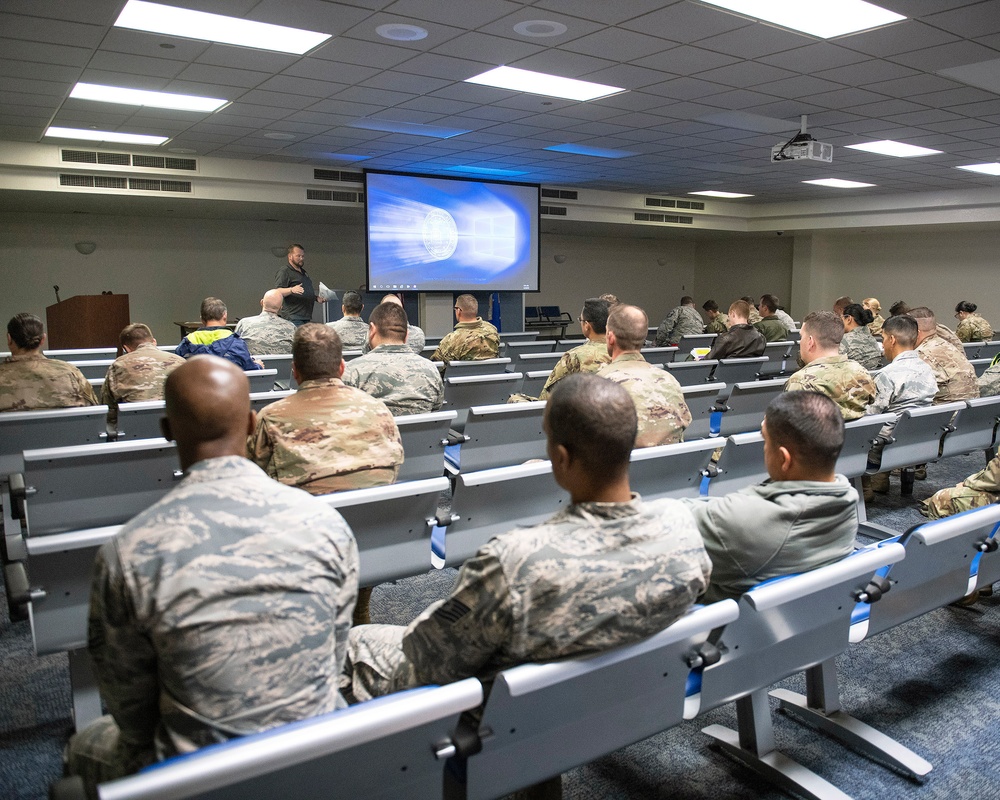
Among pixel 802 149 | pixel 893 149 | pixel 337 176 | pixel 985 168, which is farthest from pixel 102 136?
pixel 985 168

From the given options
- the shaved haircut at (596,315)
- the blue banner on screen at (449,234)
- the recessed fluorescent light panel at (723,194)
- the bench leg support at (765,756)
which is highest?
the recessed fluorescent light panel at (723,194)

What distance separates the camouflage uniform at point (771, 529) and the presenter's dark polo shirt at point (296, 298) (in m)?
7.11

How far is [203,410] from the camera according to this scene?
4.58ft

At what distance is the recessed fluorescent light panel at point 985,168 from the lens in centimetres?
987

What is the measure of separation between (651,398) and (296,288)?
5.62 metres

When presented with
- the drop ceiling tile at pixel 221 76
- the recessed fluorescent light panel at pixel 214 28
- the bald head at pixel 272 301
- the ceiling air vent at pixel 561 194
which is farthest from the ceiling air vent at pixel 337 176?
the recessed fluorescent light panel at pixel 214 28

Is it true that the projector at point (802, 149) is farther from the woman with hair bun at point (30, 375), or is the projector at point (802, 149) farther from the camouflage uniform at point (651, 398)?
the woman with hair bun at point (30, 375)

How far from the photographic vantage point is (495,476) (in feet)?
8.98

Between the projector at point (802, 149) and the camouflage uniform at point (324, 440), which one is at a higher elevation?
the projector at point (802, 149)

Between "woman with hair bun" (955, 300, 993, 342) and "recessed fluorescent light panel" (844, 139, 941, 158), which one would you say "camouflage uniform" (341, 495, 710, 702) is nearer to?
"recessed fluorescent light panel" (844, 139, 941, 158)

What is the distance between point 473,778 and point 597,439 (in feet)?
2.29

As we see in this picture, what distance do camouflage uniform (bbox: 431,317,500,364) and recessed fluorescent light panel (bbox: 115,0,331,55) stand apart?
2400 mm

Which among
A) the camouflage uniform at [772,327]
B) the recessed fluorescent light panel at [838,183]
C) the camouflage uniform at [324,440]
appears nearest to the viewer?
the camouflage uniform at [324,440]

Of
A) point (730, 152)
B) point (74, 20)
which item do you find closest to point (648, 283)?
point (730, 152)
